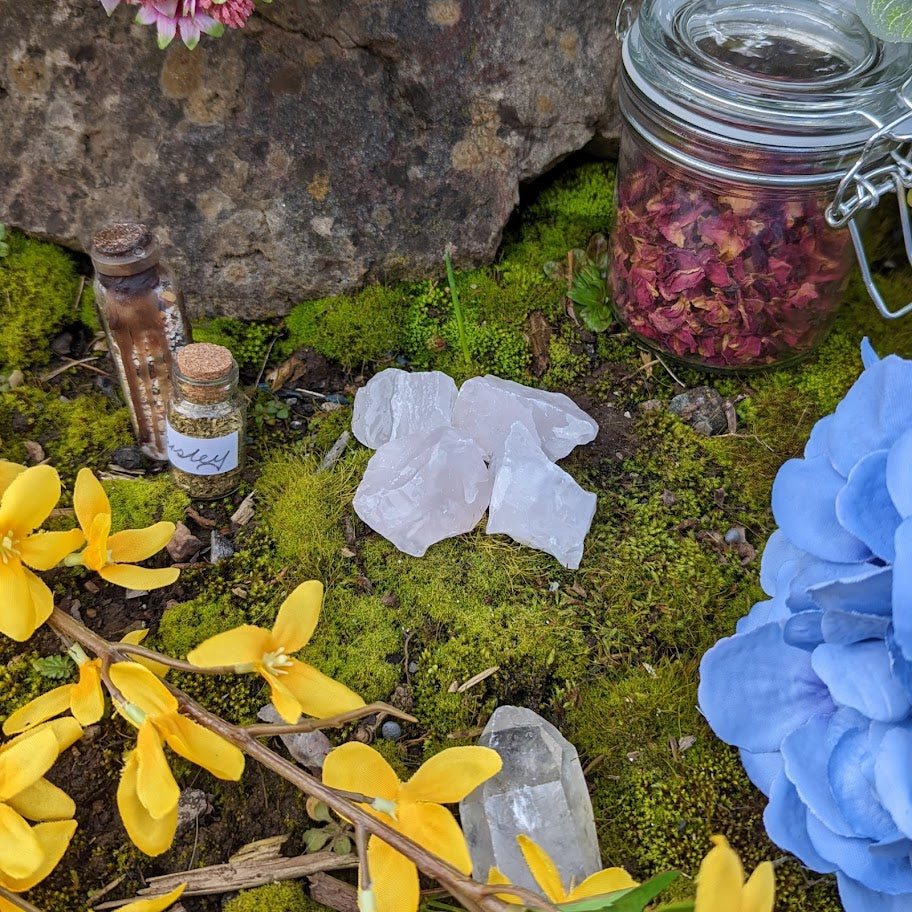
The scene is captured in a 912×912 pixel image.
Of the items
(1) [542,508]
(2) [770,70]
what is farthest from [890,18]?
(1) [542,508]

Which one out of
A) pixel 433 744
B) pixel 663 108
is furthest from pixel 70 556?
pixel 663 108

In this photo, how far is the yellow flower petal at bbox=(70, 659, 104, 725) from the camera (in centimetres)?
→ 86

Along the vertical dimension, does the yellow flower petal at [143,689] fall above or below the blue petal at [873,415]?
below

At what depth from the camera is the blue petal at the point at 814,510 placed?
810mm

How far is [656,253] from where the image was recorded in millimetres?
1333

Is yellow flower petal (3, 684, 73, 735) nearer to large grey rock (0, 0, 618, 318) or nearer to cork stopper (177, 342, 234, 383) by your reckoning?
cork stopper (177, 342, 234, 383)

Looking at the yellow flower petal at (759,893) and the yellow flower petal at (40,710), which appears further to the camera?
the yellow flower petal at (40,710)

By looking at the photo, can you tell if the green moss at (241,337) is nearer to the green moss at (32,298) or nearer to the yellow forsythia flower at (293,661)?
the green moss at (32,298)

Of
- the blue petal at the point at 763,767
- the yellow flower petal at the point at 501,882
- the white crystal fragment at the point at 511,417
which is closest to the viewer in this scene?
the yellow flower petal at the point at 501,882

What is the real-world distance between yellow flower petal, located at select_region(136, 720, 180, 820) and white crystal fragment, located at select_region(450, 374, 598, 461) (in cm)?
67

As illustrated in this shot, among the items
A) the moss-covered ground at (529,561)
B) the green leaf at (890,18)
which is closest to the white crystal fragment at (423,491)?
the moss-covered ground at (529,561)

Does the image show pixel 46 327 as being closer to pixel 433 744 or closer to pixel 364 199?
pixel 364 199

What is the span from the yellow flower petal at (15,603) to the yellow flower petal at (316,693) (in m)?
0.26

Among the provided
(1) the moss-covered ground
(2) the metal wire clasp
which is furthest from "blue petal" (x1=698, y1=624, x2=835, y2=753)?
(2) the metal wire clasp
